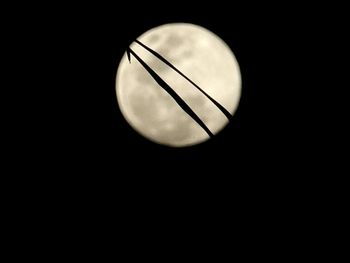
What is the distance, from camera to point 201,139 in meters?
2.66

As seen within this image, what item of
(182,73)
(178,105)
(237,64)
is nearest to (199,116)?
(178,105)

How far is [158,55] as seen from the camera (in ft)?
8.35

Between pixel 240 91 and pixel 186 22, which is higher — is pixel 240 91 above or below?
below

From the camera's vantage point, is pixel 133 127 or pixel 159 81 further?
pixel 133 127

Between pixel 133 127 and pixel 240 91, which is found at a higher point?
pixel 133 127

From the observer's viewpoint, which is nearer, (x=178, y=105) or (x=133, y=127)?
(x=178, y=105)

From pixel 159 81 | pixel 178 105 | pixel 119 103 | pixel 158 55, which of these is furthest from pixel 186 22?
pixel 119 103

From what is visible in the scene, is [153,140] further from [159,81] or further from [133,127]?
[159,81]

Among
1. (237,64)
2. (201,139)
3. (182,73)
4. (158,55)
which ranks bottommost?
(201,139)

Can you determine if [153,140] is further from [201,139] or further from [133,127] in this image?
[201,139]

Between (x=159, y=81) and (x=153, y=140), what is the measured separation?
1.66ft

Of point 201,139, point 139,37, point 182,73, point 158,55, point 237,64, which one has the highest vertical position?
point 139,37

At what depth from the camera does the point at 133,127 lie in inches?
106

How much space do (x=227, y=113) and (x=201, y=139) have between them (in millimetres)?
309
